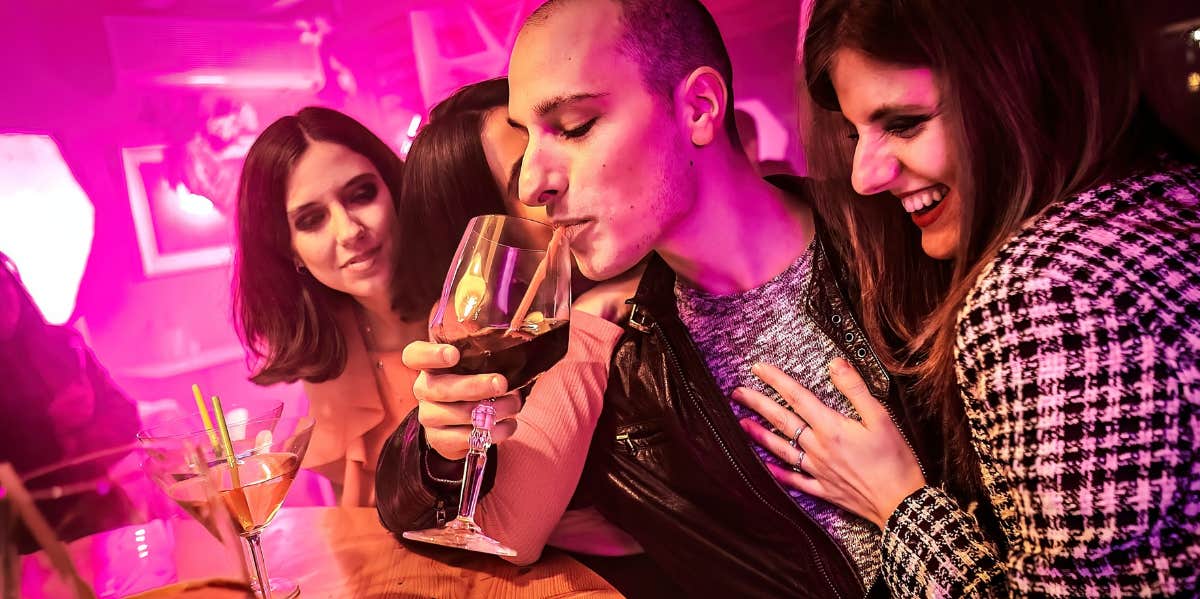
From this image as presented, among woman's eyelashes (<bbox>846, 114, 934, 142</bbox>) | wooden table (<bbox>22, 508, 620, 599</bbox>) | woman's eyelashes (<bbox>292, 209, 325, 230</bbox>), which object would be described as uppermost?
woman's eyelashes (<bbox>846, 114, 934, 142</bbox>)

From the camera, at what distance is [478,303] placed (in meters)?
1.38

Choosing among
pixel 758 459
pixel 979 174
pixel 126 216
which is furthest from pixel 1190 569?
pixel 126 216

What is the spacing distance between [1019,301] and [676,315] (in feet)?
2.54

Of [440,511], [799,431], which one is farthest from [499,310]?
[799,431]

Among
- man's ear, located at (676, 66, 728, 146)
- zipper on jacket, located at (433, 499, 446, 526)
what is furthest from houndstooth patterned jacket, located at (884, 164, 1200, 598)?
zipper on jacket, located at (433, 499, 446, 526)

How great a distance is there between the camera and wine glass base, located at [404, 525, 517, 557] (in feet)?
4.40

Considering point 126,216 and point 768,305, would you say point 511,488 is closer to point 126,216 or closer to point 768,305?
point 768,305

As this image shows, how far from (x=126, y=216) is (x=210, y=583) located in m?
1.44

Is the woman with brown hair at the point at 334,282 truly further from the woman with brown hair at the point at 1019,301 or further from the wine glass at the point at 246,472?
the woman with brown hair at the point at 1019,301

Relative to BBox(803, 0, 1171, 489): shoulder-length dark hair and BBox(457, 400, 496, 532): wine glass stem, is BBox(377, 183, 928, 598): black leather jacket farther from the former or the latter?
BBox(803, 0, 1171, 489): shoulder-length dark hair

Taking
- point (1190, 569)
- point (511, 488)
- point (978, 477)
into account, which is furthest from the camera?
point (511, 488)

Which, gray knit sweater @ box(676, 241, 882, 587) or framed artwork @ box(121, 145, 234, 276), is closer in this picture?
gray knit sweater @ box(676, 241, 882, 587)

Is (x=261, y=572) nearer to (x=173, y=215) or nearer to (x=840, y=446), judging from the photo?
(x=173, y=215)

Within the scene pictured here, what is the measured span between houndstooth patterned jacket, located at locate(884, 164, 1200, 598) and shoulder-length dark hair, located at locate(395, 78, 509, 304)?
110 cm
